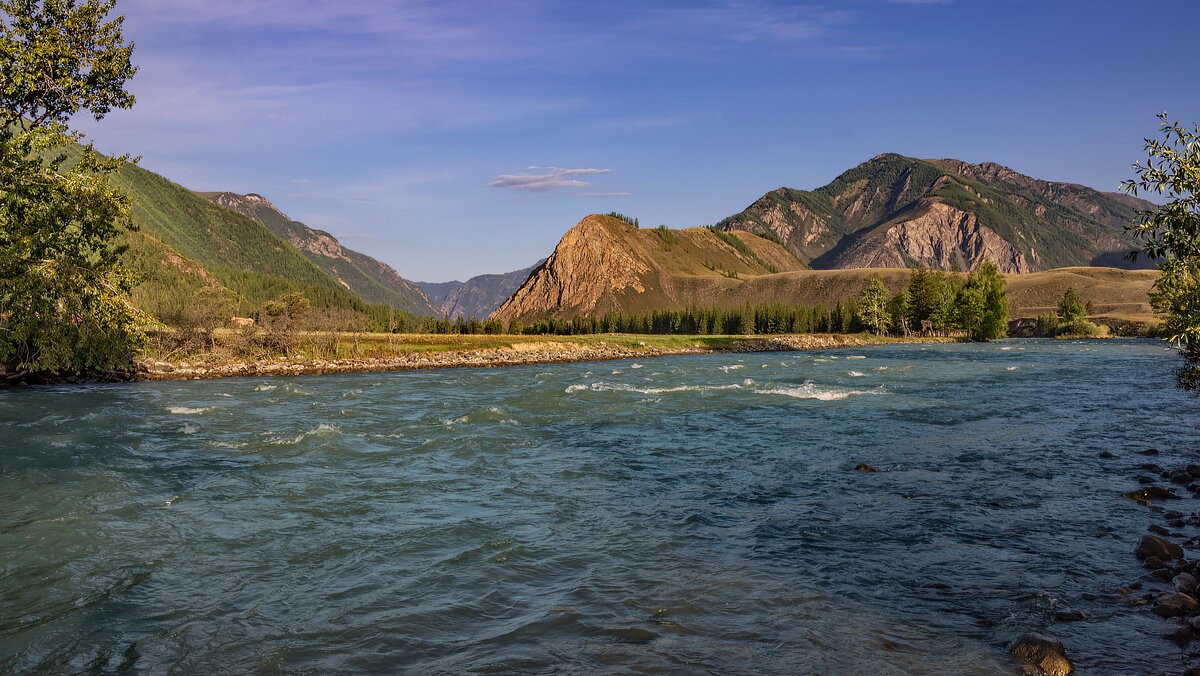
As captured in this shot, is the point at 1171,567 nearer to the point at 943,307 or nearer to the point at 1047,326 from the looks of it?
the point at 943,307

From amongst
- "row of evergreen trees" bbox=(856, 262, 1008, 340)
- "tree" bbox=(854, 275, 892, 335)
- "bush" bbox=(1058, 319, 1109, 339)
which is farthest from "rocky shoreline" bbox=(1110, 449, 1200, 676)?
"bush" bbox=(1058, 319, 1109, 339)

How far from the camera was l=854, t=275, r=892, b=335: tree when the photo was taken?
164 metres

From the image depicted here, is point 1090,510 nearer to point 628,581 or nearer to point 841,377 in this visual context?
point 628,581

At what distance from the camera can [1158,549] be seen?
12.1 m

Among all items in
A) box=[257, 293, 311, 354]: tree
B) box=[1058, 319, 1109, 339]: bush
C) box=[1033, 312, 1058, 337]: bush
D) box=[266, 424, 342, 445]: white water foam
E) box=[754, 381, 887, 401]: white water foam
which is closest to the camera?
box=[266, 424, 342, 445]: white water foam

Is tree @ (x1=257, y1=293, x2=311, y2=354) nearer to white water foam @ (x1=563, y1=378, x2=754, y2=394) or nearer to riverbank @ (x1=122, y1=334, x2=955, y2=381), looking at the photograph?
riverbank @ (x1=122, y1=334, x2=955, y2=381)

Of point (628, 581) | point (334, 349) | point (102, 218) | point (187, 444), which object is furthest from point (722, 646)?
point (334, 349)

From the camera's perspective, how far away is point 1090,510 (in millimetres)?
15570

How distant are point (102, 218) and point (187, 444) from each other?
1617cm

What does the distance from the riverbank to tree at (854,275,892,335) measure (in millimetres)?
11117

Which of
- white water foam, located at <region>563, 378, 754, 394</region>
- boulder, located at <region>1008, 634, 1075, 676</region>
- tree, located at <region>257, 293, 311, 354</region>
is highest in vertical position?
tree, located at <region>257, 293, 311, 354</region>

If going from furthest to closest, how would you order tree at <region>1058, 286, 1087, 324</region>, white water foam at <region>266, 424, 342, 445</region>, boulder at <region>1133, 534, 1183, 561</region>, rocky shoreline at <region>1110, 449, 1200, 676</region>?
tree at <region>1058, 286, 1087, 324</region>, white water foam at <region>266, 424, 342, 445</region>, boulder at <region>1133, 534, 1183, 561</region>, rocky shoreline at <region>1110, 449, 1200, 676</region>

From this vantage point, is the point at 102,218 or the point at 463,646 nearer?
the point at 463,646

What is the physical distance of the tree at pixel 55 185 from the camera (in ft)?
94.8
